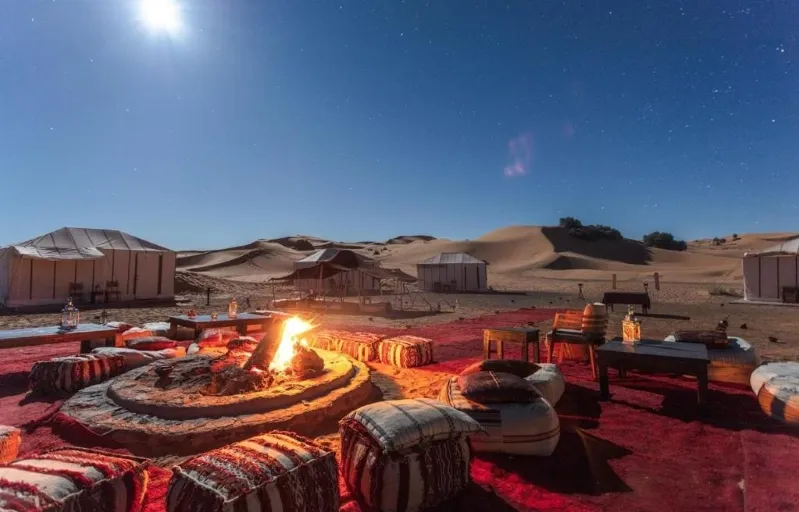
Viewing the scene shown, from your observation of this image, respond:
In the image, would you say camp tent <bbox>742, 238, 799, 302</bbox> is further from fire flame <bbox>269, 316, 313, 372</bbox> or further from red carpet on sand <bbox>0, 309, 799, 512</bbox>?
fire flame <bbox>269, 316, 313, 372</bbox>

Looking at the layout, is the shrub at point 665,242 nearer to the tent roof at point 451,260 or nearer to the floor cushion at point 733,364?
the tent roof at point 451,260

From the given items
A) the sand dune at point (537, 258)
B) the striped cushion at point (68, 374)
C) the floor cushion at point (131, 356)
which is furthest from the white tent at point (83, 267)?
the sand dune at point (537, 258)

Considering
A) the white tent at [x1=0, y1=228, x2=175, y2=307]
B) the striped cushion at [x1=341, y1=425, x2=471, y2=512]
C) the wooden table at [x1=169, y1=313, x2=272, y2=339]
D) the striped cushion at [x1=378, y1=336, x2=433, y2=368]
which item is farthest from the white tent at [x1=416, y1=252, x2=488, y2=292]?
the striped cushion at [x1=341, y1=425, x2=471, y2=512]

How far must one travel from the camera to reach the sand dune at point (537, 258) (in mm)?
43719

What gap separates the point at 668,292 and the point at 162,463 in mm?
29592

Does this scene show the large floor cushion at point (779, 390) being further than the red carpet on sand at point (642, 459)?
Yes

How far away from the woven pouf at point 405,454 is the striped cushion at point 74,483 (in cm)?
138

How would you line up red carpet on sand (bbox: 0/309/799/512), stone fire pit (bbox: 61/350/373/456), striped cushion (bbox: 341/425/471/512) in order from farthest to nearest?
stone fire pit (bbox: 61/350/373/456)
red carpet on sand (bbox: 0/309/799/512)
striped cushion (bbox: 341/425/471/512)

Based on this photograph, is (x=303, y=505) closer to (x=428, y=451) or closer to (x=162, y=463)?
(x=428, y=451)

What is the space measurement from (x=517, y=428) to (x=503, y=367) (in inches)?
41.0

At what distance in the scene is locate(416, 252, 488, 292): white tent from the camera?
1237 inches

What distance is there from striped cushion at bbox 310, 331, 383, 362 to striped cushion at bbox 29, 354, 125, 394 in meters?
3.55

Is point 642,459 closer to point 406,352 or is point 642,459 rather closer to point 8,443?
point 406,352

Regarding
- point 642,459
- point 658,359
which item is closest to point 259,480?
point 642,459
